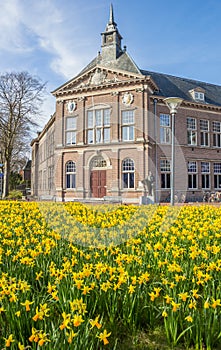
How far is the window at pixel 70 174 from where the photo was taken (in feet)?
83.7

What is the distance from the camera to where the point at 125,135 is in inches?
954

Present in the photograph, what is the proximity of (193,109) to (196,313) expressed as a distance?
26.4 meters

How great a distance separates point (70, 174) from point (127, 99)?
8053 mm

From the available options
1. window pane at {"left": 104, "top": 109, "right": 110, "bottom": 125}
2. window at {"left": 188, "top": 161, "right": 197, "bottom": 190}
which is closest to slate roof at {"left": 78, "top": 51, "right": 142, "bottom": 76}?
window pane at {"left": 104, "top": 109, "right": 110, "bottom": 125}

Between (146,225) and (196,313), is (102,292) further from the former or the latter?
(146,225)

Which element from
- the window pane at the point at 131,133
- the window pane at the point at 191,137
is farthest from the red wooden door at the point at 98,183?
the window pane at the point at 191,137

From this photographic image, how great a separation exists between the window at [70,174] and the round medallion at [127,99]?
6.88 metres

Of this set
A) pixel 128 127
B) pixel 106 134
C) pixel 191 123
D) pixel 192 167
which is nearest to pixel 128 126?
pixel 128 127

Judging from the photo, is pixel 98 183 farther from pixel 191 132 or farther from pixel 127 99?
pixel 191 132

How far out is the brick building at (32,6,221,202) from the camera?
23.6 metres

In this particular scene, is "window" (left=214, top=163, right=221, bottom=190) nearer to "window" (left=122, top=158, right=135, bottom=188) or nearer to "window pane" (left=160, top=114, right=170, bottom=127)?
"window pane" (left=160, top=114, right=170, bottom=127)

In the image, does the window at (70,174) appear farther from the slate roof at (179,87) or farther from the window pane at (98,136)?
the slate roof at (179,87)

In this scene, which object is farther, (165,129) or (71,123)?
(71,123)

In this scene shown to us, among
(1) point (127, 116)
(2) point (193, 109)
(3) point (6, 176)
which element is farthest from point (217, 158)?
(3) point (6, 176)
